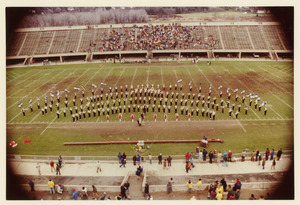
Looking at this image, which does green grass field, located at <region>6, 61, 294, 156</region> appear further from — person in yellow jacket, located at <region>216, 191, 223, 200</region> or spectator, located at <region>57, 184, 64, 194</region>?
person in yellow jacket, located at <region>216, 191, 223, 200</region>

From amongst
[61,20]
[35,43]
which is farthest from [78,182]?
[61,20]

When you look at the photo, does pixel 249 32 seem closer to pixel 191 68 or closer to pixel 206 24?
pixel 206 24

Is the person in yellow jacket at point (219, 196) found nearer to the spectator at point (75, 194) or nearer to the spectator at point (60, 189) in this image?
the spectator at point (75, 194)

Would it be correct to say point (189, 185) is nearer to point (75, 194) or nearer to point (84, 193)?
point (84, 193)

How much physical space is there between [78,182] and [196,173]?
21.8 ft

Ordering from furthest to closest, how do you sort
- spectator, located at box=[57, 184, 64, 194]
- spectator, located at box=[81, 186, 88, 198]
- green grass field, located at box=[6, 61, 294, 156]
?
green grass field, located at box=[6, 61, 294, 156] < spectator, located at box=[57, 184, 64, 194] < spectator, located at box=[81, 186, 88, 198]

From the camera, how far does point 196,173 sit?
1405 centimetres

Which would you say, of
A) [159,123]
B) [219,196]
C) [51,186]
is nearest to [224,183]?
[219,196]

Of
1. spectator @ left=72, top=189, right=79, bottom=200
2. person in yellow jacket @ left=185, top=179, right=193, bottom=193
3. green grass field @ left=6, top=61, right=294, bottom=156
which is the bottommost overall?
spectator @ left=72, top=189, right=79, bottom=200

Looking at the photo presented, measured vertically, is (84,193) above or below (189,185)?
below

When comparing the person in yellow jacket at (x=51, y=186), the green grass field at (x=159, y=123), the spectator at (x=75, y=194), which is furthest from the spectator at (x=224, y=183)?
the person in yellow jacket at (x=51, y=186)

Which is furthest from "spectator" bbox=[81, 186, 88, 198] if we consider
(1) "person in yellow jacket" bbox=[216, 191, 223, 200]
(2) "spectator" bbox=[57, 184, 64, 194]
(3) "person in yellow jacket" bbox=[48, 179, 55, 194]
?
(1) "person in yellow jacket" bbox=[216, 191, 223, 200]

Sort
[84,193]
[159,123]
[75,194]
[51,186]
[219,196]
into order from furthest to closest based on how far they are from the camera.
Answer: [159,123]
[51,186]
[84,193]
[75,194]
[219,196]

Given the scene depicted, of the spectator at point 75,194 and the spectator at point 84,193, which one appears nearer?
the spectator at point 75,194
